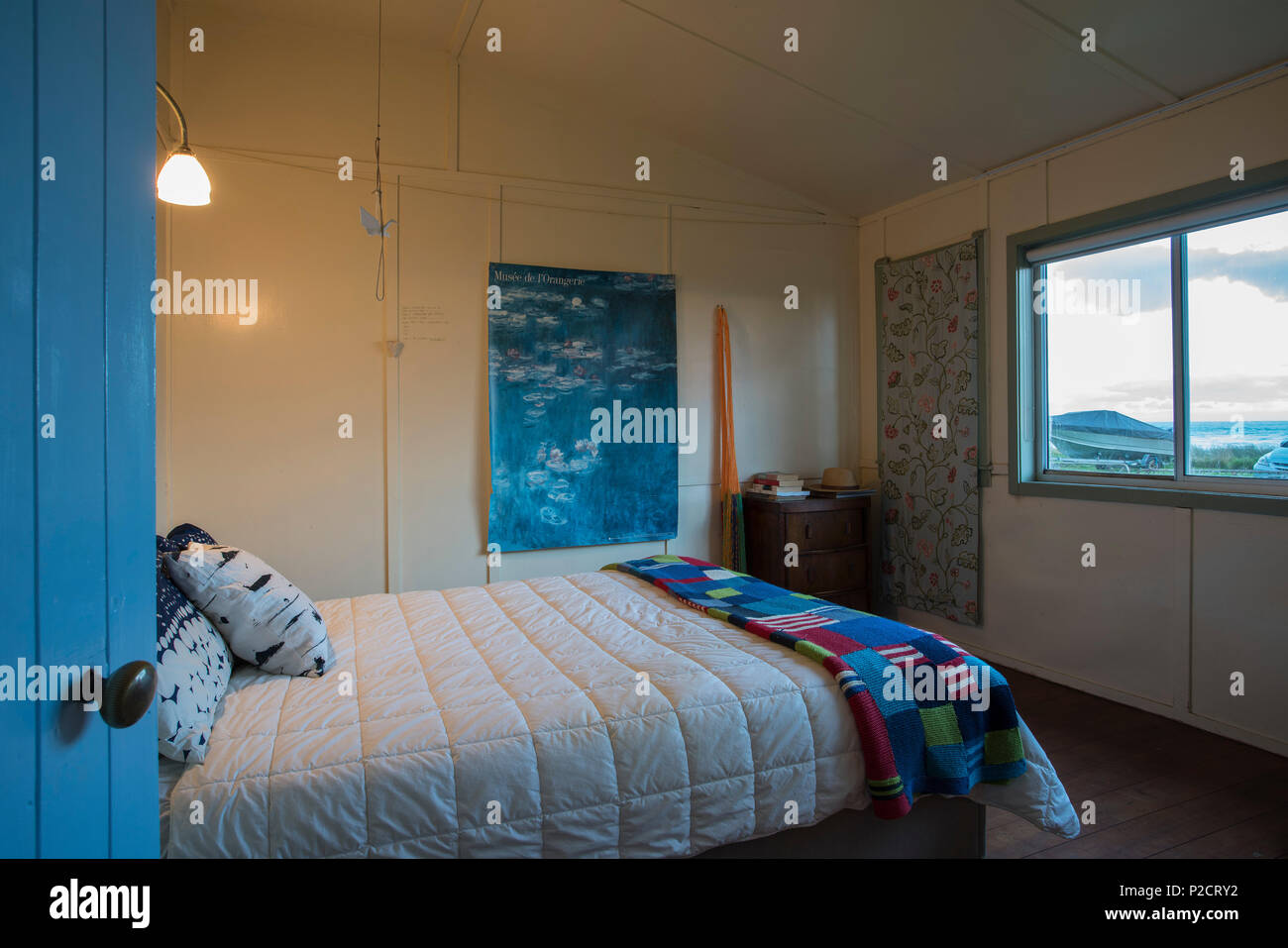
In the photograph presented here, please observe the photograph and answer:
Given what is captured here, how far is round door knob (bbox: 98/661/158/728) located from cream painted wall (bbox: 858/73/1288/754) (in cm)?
360

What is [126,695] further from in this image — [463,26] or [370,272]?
[463,26]

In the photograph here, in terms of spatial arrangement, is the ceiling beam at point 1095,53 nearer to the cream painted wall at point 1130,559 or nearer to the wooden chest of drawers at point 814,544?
the cream painted wall at point 1130,559

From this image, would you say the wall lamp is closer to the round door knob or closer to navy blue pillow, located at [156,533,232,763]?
navy blue pillow, located at [156,533,232,763]

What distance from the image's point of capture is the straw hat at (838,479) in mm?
4492

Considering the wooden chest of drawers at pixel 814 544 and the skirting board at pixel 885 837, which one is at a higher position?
the wooden chest of drawers at pixel 814 544

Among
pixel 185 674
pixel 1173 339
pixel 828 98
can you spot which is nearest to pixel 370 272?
pixel 828 98

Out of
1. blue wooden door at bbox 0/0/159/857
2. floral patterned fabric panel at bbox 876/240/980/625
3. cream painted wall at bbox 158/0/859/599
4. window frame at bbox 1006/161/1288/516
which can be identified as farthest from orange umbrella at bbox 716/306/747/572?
blue wooden door at bbox 0/0/159/857

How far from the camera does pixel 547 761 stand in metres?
1.48

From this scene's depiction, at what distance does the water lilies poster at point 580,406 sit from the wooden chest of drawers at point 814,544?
1.83 ft

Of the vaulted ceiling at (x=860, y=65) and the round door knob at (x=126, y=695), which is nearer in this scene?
the round door knob at (x=126, y=695)

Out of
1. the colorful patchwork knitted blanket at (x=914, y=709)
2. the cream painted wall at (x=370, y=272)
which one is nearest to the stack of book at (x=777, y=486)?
the cream painted wall at (x=370, y=272)

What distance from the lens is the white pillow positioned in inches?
70.0
